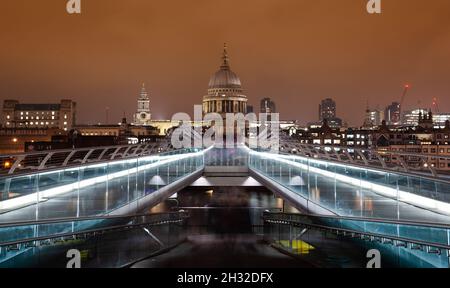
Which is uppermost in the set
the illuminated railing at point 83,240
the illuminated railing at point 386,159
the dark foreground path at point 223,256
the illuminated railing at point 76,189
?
the illuminated railing at point 386,159

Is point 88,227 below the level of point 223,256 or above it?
above

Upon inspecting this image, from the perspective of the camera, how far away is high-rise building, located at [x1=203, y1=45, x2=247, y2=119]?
11875 centimetres

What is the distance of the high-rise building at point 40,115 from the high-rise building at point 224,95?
49.7 m

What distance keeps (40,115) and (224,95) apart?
2564 inches

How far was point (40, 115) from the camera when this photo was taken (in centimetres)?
15562

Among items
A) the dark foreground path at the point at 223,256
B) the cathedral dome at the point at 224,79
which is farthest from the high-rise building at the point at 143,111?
the dark foreground path at the point at 223,256

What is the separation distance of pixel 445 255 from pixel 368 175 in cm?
307

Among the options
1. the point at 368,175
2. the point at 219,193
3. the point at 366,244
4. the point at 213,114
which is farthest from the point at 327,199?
the point at 213,114

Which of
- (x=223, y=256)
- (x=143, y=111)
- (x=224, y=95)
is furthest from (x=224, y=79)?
(x=223, y=256)

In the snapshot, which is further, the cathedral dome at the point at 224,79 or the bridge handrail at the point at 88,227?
the cathedral dome at the point at 224,79

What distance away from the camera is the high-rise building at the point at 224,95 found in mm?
118750

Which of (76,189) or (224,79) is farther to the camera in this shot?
(224,79)

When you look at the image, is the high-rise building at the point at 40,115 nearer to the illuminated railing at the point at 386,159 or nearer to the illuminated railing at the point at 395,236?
the illuminated railing at the point at 386,159

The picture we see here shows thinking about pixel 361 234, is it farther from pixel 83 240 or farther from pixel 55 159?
pixel 55 159
